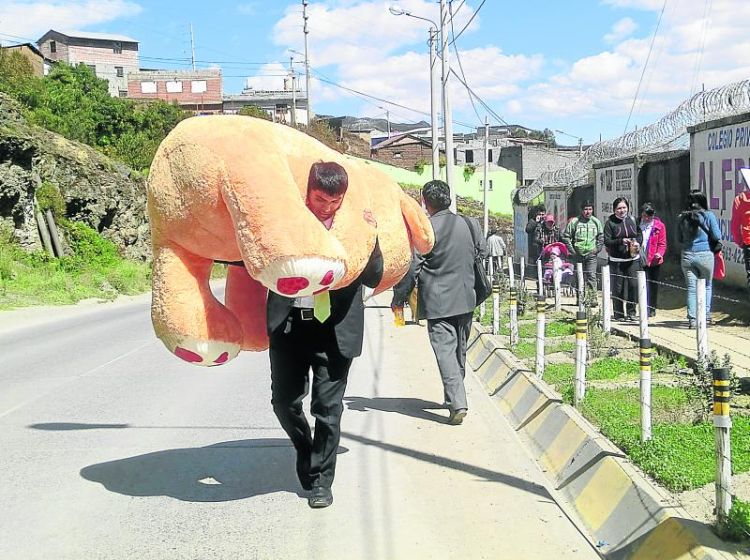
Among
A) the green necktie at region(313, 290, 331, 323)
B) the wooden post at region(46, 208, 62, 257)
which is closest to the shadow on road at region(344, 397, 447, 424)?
the green necktie at region(313, 290, 331, 323)

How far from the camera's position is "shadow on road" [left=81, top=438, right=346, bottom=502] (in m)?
5.61

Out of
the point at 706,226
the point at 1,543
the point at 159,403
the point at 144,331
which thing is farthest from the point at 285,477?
the point at 144,331

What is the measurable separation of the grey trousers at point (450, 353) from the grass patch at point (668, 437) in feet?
3.64

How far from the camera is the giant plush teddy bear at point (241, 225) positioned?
4281 mm

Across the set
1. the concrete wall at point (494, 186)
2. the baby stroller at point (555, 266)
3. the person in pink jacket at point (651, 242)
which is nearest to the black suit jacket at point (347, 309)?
the person in pink jacket at point (651, 242)

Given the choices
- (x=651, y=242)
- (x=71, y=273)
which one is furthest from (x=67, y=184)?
(x=651, y=242)

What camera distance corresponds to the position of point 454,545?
463 centimetres

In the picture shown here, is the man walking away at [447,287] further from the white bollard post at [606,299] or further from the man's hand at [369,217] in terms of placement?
the white bollard post at [606,299]

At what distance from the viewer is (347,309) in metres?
5.17

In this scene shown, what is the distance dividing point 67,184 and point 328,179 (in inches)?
1125

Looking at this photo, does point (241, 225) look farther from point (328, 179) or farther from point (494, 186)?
point (494, 186)

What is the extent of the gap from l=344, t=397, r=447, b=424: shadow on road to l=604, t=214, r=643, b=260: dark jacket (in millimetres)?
5050

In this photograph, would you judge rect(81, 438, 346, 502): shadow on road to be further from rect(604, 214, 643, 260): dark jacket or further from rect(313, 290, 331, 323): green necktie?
rect(604, 214, 643, 260): dark jacket

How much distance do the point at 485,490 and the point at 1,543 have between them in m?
3.00
